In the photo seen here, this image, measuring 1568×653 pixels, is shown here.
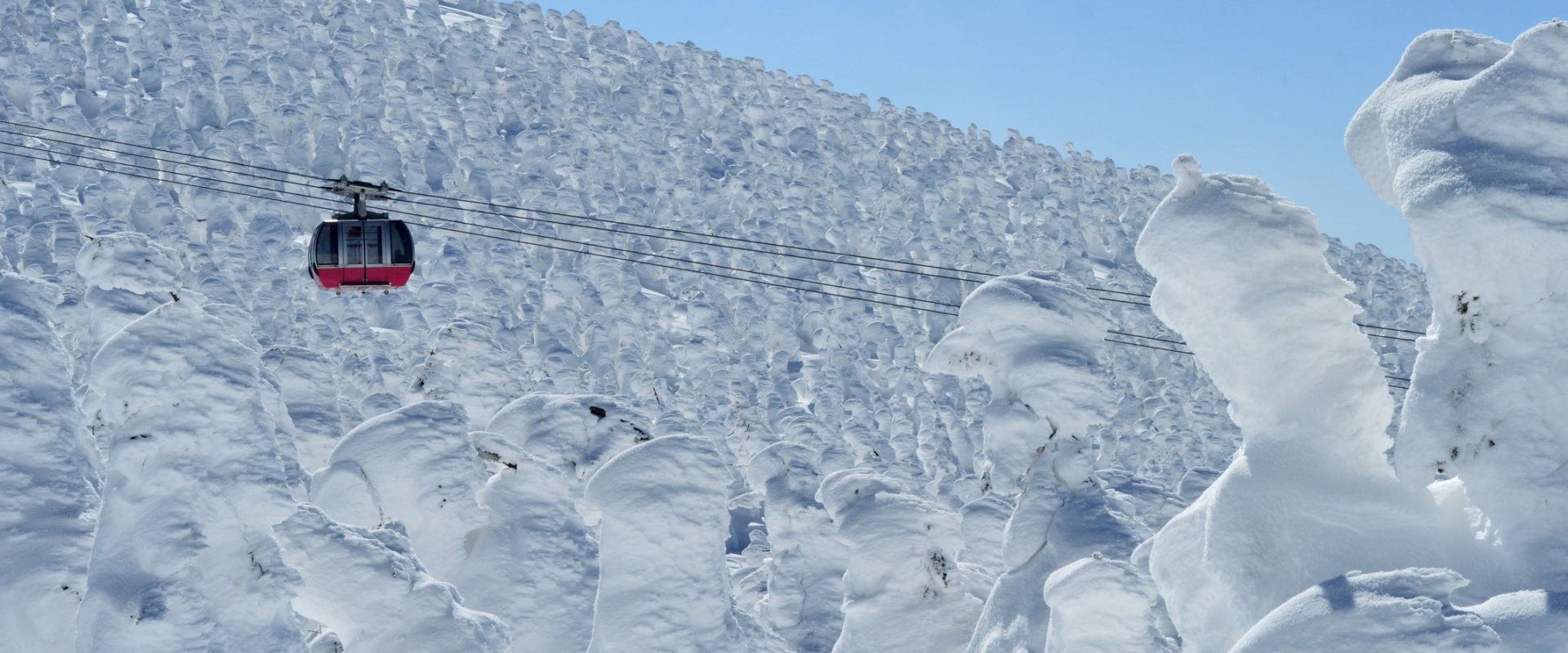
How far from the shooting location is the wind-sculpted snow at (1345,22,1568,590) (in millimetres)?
7746

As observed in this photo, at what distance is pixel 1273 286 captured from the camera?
9.65m

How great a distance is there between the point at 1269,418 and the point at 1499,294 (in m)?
1.72

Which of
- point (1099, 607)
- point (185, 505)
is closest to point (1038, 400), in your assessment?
point (1099, 607)

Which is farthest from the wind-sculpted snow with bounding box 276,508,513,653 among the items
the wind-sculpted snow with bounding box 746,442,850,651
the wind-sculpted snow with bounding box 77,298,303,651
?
the wind-sculpted snow with bounding box 746,442,850,651

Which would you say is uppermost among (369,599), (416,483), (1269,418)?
(416,483)

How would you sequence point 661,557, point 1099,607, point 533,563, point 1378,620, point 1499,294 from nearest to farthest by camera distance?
point 1378,620, point 1499,294, point 1099,607, point 661,557, point 533,563

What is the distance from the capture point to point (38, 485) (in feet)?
50.3

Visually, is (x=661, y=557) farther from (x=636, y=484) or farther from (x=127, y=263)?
(x=127, y=263)

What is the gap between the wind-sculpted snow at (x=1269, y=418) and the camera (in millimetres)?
8508

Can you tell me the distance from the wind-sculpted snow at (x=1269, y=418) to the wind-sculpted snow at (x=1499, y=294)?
0.55 m

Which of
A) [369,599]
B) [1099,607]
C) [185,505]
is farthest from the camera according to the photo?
[369,599]

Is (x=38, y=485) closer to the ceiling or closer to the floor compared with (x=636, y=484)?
closer to the ceiling

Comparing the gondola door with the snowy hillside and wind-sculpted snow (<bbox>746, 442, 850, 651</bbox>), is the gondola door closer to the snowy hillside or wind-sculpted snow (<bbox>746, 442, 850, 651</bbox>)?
the snowy hillside

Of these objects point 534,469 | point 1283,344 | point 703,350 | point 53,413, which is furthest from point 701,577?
point 703,350
